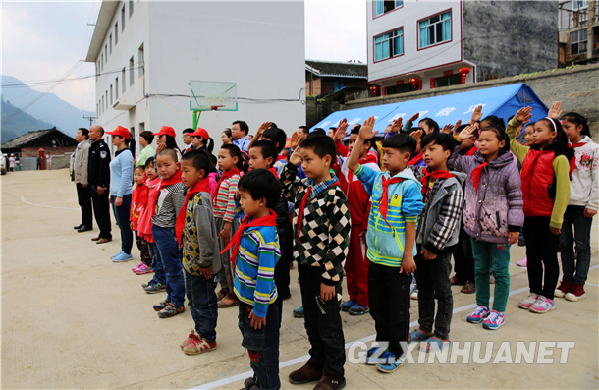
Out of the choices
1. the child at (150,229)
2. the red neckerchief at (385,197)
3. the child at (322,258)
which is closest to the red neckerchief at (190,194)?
the child at (322,258)

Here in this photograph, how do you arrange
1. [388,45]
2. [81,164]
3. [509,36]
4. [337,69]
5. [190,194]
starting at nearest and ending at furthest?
1. [190,194]
2. [81,164]
3. [509,36]
4. [388,45]
5. [337,69]

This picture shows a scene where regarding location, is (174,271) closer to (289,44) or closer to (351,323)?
(351,323)

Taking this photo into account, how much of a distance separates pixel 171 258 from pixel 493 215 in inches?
118

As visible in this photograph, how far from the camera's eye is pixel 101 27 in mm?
23562

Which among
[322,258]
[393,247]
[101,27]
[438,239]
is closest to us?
[322,258]

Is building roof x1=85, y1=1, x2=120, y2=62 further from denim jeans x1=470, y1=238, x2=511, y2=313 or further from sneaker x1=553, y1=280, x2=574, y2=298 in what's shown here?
sneaker x1=553, y1=280, x2=574, y2=298

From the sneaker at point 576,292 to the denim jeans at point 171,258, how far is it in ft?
13.4

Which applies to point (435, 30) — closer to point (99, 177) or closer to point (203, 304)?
point (99, 177)

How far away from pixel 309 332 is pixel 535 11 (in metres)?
27.8

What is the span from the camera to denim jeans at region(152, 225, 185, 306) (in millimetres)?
3631

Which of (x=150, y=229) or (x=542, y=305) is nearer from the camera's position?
(x=542, y=305)

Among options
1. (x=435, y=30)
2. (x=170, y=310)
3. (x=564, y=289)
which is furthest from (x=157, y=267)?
(x=435, y=30)

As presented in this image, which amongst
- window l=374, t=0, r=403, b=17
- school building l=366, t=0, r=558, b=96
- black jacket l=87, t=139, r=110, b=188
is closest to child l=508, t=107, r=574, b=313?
black jacket l=87, t=139, r=110, b=188

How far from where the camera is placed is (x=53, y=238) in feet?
23.8
